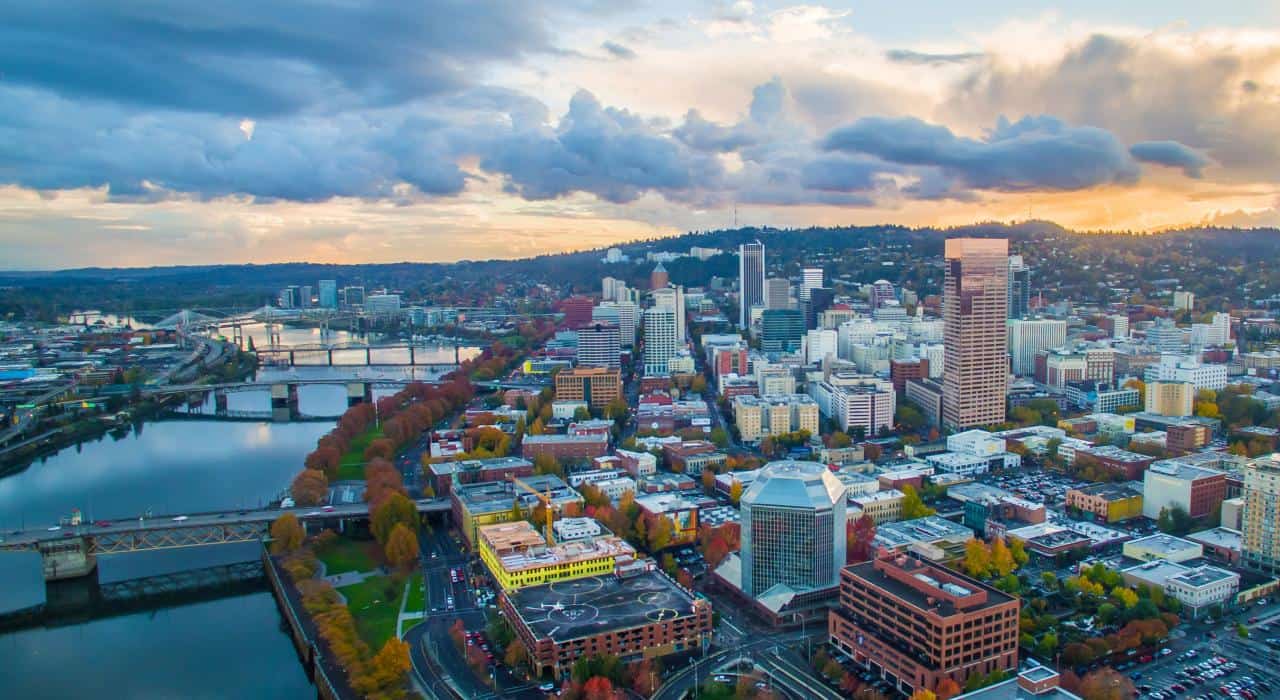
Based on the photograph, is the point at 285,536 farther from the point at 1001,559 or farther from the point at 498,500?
the point at 1001,559

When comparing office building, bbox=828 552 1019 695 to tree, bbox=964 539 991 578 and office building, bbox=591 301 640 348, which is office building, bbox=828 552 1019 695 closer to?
tree, bbox=964 539 991 578

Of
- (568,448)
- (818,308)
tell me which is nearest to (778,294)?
(818,308)

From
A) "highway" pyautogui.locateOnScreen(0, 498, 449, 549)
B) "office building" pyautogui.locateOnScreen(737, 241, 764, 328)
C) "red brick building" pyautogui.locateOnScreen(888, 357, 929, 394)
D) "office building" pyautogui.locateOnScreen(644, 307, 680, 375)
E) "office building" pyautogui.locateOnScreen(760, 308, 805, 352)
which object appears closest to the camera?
"highway" pyautogui.locateOnScreen(0, 498, 449, 549)

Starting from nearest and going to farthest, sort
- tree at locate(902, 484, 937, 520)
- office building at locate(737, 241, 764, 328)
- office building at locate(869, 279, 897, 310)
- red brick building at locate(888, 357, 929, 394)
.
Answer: tree at locate(902, 484, 937, 520)
red brick building at locate(888, 357, 929, 394)
office building at locate(869, 279, 897, 310)
office building at locate(737, 241, 764, 328)

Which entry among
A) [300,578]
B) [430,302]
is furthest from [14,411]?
[430,302]

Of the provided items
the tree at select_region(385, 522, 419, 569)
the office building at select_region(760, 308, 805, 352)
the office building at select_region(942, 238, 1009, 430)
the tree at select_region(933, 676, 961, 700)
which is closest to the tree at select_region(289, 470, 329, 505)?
the tree at select_region(385, 522, 419, 569)
